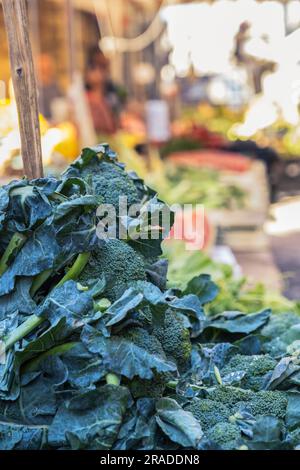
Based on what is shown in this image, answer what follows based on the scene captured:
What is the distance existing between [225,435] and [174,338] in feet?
1.06

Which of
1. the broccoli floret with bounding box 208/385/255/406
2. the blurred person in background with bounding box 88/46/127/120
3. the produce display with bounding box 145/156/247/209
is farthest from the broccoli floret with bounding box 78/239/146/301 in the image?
the blurred person in background with bounding box 88/46/127/120

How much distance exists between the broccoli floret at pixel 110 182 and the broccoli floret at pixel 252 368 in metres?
0.56

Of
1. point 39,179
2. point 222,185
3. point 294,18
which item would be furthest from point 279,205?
point 39,179

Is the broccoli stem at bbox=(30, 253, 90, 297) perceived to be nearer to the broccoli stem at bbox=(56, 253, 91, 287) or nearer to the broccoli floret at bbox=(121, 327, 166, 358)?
the broccoli stem at bbox=(56, 253, 91, 287)

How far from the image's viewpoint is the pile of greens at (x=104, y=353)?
146 cm

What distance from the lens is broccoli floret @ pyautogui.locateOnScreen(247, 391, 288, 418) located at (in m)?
1.63

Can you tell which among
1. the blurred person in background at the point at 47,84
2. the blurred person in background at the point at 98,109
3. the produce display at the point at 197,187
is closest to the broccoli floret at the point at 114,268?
the produce display at the point at 197,187

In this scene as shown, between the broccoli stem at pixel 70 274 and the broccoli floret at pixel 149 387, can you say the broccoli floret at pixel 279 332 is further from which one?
the broccoli stem at pixel 70 274

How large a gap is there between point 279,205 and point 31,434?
8.13 metres

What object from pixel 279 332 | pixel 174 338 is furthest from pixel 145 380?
pixel 279 332

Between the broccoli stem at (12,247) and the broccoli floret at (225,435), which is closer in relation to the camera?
the broccoli floret at (225,435)

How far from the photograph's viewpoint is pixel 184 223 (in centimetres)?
468

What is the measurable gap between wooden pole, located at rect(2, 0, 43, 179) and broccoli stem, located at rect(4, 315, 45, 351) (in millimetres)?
559
